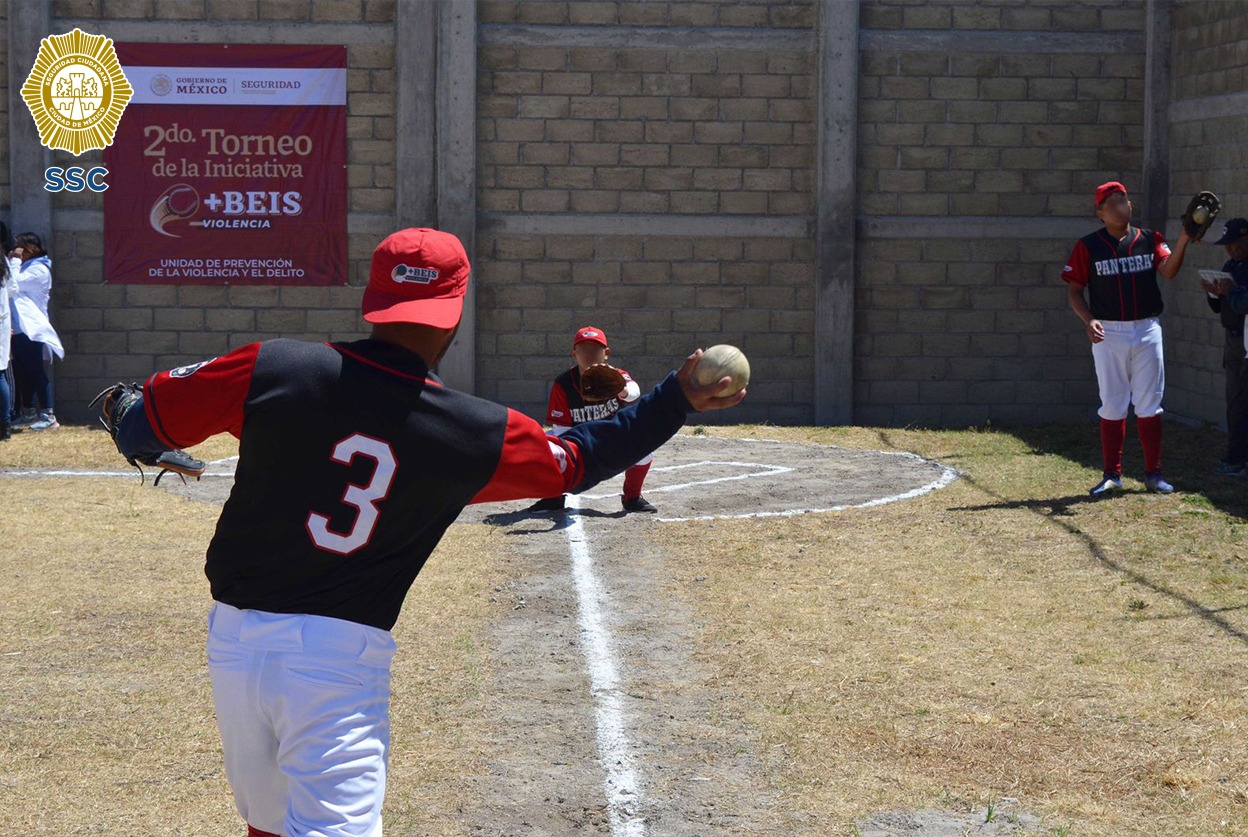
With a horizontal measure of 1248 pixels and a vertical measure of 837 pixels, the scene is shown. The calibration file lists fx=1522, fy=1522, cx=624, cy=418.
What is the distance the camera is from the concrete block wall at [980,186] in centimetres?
1642

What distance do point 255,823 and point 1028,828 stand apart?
2.75 m

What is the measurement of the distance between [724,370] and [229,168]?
1387cm

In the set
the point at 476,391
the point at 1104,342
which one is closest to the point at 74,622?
the point at 1104,342

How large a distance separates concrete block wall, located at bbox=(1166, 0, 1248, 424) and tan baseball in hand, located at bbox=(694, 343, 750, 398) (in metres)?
12.8

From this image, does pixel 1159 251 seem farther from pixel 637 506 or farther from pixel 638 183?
pixel 638 183

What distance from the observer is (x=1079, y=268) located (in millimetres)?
11445

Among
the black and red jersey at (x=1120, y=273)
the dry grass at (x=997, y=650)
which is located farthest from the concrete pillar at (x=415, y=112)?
the black and red jersey at (x=1120, y=273)

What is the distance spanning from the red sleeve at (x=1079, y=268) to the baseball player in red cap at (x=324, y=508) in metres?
8.52

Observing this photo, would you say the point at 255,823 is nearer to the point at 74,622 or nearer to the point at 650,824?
the point at 650,824

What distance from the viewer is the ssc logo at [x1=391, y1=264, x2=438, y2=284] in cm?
357

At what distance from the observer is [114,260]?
53.5ft

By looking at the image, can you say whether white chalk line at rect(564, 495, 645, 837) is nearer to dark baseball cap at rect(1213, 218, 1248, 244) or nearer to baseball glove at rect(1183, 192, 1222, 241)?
baseball glove at rect(1183, 192, 1222, 241)

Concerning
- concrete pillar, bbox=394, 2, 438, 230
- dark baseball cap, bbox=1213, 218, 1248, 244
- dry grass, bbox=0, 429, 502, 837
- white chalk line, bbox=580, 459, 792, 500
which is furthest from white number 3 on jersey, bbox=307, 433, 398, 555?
concrete pillar, bbox=394, 2, 438, 230

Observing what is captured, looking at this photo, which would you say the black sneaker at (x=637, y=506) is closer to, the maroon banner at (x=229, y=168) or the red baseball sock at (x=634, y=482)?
the red baseball sock at (x=634, y=482)
